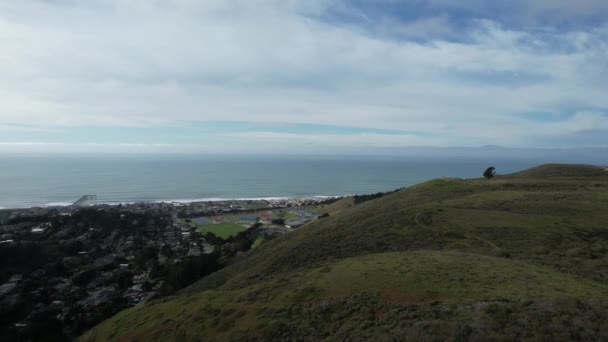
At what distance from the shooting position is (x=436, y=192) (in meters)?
36.8

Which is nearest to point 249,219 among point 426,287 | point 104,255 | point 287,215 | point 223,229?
point 223,229

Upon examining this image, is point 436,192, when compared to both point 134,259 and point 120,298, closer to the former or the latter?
point 120,298

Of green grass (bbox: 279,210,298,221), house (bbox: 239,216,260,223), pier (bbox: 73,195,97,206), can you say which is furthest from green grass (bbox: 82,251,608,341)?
pier (bbox: 73,195,97,206)

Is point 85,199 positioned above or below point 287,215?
above

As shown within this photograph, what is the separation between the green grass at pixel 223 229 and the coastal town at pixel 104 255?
0.17 meters

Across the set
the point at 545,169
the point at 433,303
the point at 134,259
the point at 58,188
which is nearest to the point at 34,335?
the point at 134,259

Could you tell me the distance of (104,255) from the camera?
41.9 meters

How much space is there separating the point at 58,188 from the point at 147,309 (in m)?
103

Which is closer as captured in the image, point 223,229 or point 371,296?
point 371,296

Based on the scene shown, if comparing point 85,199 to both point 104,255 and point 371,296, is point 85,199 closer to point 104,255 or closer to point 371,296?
point 104,255

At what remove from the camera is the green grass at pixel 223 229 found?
52.4 meters

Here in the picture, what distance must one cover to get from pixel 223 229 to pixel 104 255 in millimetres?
18097

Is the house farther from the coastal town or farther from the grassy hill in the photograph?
the grassy hill

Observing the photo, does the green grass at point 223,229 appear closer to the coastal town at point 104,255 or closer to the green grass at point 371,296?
the coastal town at point 104,255
